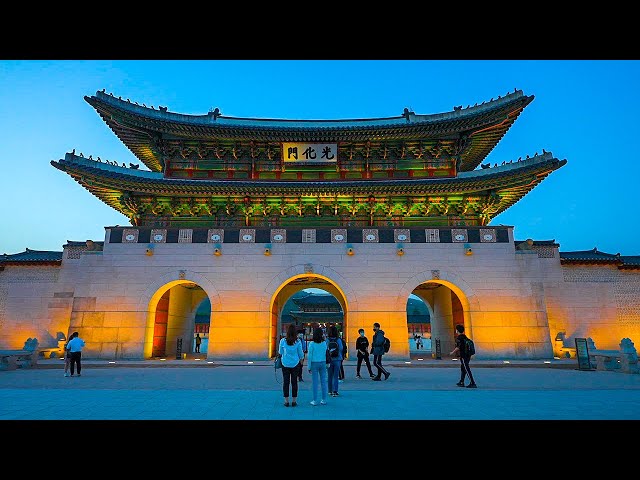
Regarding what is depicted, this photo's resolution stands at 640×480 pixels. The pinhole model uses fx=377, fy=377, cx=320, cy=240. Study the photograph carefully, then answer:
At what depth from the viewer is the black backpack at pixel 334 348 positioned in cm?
841

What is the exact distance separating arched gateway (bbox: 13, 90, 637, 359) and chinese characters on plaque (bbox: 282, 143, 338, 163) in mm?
80

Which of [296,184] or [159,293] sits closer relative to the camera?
[159,293]

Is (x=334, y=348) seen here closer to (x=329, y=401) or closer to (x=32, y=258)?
A: (x=329, y=401)

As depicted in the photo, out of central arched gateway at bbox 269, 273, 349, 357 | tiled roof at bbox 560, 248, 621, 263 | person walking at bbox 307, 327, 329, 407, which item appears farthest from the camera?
tiled roof at bbox 560, 248, 621, 263

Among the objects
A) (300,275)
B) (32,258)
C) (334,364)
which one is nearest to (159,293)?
(300,275)

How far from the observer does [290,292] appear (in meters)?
22.0

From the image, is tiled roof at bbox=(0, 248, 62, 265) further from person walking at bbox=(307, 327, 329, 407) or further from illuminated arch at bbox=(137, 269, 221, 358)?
person walking at bbox=(307, 327, 329, 407)

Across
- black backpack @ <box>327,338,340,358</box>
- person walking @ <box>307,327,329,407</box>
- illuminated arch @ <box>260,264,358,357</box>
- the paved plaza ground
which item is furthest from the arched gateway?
person walking @ <box>307,327,329,407</box>

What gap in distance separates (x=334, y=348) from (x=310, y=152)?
13.7 metres

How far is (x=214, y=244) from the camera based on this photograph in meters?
18.3

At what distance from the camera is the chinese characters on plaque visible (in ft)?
66.1
